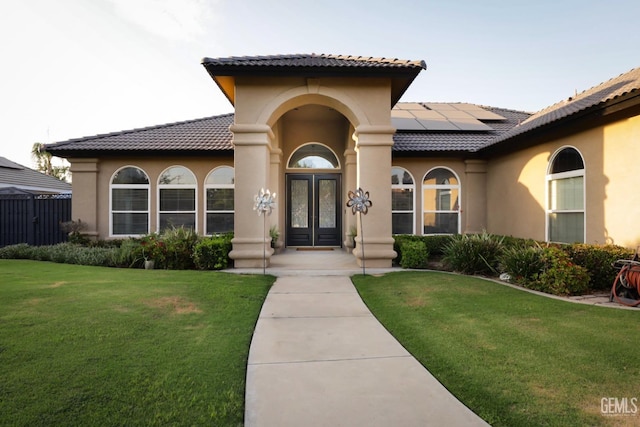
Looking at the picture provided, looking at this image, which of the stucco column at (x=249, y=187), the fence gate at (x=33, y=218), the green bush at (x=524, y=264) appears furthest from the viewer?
the fence gate at (x=33, y=218)

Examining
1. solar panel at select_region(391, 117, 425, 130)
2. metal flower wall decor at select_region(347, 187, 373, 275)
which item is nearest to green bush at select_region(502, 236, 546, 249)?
metal flower wall decor at select_region(347, 187, 373, 275)

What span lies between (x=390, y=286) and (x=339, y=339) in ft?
9.83

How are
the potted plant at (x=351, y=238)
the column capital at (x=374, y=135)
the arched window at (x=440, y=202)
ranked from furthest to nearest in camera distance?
1. the arched window at (x=440, y=202)
2. the potted plant at (x=351, y=238)
3. the column capital at (x=374, y=135)

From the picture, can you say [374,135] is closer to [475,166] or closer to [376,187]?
[376,187]

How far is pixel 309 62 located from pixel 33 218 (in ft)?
39.1

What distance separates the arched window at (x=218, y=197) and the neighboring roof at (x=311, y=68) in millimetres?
3968

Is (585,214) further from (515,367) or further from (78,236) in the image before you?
(78,236)

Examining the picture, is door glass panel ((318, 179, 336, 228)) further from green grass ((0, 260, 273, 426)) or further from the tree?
the tree

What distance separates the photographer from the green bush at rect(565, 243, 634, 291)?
21.8 ft

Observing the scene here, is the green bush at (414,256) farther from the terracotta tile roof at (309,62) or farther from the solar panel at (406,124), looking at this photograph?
the solar panel at (406,124)

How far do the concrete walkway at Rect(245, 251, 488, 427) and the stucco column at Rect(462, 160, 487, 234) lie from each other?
839 centimetres

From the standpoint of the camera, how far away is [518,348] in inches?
157

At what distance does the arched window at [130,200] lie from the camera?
1239 centimetres

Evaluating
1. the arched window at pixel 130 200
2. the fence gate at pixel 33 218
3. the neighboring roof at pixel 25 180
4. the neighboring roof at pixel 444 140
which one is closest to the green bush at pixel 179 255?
the arched window at pixel 130 200
